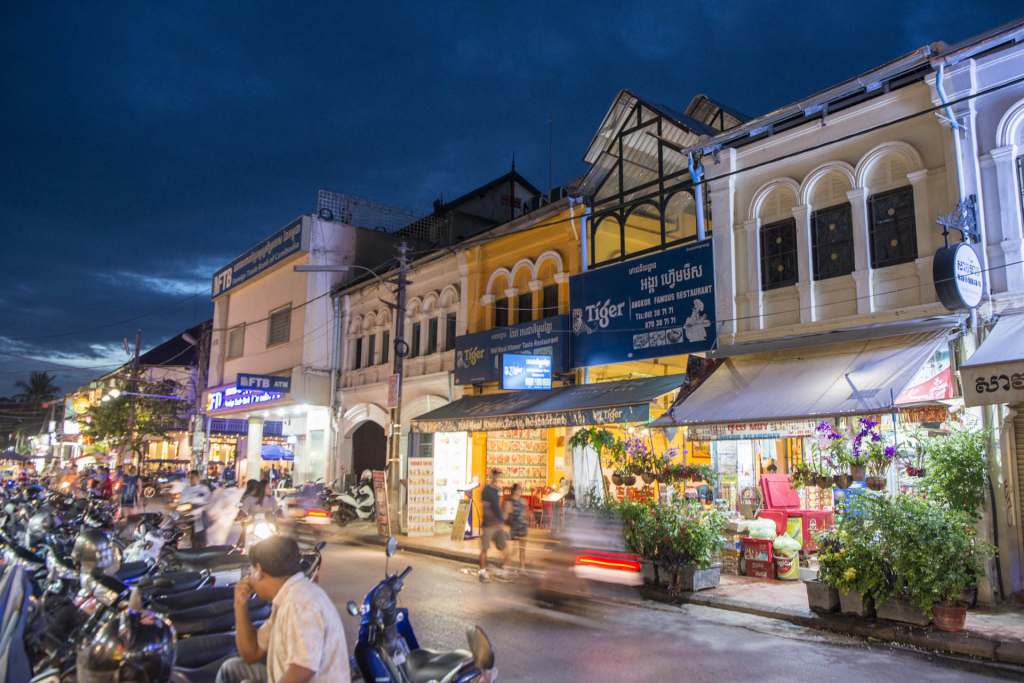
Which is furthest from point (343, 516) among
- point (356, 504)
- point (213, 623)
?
point (213, 623)

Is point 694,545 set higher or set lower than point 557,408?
lower

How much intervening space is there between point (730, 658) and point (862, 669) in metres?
1.25

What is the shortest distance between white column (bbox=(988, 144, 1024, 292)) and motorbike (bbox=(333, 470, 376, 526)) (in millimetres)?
16783

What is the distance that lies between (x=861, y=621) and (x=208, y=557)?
786cm

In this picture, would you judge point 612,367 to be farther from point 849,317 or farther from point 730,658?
point 730,658

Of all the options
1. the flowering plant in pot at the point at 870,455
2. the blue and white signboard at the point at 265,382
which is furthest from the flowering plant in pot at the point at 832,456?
the blue and white signboard at the point at 265,382

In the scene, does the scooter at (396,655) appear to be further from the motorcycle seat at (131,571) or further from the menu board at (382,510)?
the menu board at (382,510)

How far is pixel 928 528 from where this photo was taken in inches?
345

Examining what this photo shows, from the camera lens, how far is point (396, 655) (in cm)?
498

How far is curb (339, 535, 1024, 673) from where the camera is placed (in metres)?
7.95

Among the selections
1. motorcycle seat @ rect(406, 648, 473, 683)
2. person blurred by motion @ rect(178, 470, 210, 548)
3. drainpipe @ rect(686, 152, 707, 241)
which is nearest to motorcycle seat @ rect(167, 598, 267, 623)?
motorcycle seat @ rect(406, 648, 473, 683)

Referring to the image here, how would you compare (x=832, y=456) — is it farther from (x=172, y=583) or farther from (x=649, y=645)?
(x=172, y=583)

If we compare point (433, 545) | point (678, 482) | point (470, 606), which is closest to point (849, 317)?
point (678, 482)

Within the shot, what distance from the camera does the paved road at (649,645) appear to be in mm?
7258
